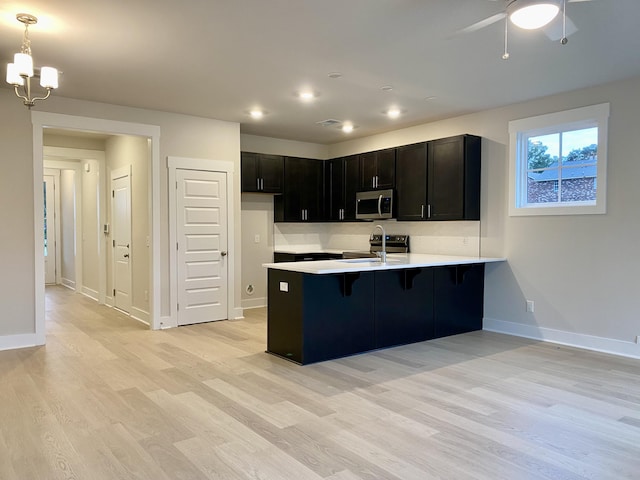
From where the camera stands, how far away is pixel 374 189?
6.77 m

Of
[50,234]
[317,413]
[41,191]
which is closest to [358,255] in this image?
[317,413]

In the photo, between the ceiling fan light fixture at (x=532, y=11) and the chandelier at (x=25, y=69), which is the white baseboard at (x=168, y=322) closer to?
the chandelier at (x=25, y=69)

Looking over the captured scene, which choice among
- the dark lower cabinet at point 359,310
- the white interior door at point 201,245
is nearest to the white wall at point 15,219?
the white interior door at point 201,245

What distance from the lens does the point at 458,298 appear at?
559cm

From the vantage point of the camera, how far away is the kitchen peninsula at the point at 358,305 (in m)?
4.32

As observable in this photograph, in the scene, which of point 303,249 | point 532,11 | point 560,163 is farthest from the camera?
point 303,249

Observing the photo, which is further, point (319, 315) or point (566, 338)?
point (566, 338)

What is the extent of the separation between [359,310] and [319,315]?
49 cm

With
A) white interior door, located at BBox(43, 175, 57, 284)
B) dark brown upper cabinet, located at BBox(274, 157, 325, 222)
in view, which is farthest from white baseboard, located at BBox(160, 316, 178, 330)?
white interior door, located at BBox(43, 175, 57, 284)

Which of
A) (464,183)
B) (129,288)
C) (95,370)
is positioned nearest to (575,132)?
(464,183)

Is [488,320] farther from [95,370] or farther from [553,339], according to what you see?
[95,370]

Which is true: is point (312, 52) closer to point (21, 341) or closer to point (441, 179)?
point (441, 179)

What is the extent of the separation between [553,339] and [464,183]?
2.04 m

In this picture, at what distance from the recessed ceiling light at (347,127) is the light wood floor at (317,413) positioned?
317cm
